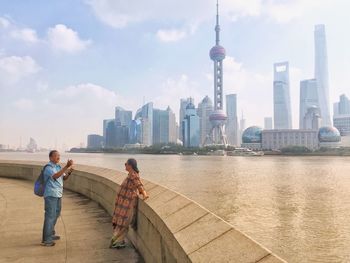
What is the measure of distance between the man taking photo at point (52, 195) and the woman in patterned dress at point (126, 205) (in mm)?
1180

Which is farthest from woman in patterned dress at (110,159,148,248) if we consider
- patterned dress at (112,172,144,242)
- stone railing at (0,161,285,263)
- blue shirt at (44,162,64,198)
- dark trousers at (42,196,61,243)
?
blue shirt at (44,162,64,198)

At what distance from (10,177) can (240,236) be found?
59.9 feet

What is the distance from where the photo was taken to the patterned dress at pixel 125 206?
5.75m

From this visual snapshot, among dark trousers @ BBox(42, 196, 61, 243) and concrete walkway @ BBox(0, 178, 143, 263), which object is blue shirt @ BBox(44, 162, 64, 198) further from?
concrete walkway @ BBox(0, 178, 143, 263)

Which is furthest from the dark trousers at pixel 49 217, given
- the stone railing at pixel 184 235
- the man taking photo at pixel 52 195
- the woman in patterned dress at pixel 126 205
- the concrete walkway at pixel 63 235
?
the stone railing at pixel 184 235

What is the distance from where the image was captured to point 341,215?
2034cm

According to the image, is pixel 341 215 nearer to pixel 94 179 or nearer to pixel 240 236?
pixel 94 179

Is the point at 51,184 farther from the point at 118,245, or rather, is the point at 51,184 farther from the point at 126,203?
the point at 118,245

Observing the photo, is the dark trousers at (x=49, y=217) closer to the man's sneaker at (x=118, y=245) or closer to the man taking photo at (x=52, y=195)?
the man taking photo at (x=52, y=195)

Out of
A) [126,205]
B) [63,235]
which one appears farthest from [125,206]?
[63,235]

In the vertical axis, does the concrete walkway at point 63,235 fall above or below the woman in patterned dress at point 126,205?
below

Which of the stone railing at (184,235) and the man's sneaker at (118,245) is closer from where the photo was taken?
the stone railing at (184,235)

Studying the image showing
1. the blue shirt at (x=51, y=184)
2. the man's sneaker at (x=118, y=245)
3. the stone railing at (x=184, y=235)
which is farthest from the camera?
the blue shirt at (x=51, y=184)

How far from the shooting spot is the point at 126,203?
579 cm
